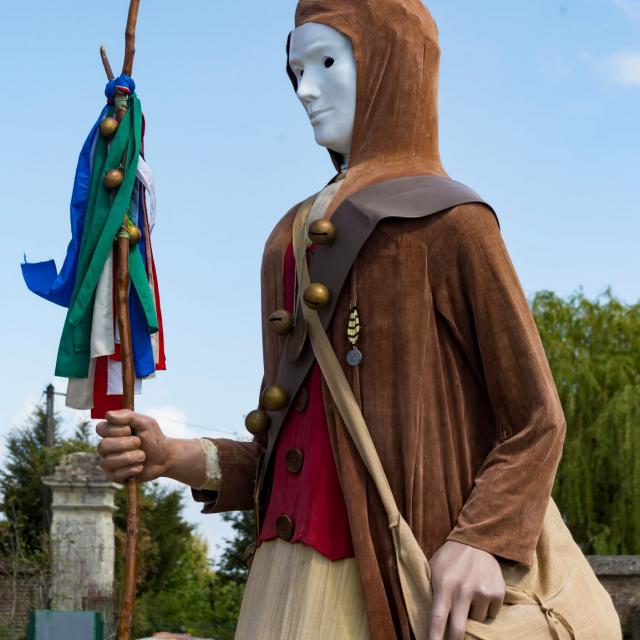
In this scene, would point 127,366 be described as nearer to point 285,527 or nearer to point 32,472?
point 285,527

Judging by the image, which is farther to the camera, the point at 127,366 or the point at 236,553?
the point at 236,553

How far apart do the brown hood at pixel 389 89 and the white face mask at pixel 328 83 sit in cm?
2

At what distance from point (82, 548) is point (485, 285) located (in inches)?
468

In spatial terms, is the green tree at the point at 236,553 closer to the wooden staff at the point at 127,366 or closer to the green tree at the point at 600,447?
the green tree at the point at 600,447

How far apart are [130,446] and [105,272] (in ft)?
1.54

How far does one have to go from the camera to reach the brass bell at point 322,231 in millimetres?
2631

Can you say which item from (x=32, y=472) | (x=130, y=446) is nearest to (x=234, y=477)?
(x=130, y=446)

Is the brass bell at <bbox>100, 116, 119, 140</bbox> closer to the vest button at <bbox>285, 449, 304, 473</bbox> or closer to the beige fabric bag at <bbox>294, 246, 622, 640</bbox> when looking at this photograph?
the beige fabric bag at <bbox>294, 246, 622, 640</bbox>

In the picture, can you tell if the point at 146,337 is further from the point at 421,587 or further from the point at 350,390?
the point at 421,587

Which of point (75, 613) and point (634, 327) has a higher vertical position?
point (634, 327)

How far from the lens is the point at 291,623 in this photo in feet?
8.09

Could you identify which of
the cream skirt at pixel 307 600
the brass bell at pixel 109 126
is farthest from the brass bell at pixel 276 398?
the brass bell at pixel 109 126

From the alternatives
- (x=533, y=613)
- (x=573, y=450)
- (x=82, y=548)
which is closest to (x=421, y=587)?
(x=533, y=613)

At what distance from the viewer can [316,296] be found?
2.60 m
